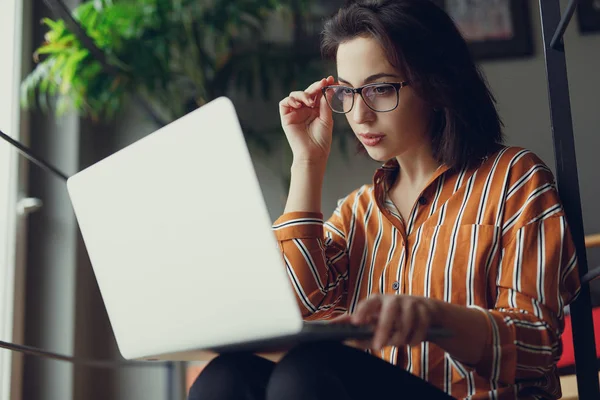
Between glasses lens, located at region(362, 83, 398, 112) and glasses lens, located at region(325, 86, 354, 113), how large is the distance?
27mm

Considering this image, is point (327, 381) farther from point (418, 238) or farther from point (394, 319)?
point (418, 238)

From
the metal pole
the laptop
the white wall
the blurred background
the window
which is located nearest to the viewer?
the laptop

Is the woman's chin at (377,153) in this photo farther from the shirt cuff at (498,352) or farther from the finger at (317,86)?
the shirt cuff at (498,352)

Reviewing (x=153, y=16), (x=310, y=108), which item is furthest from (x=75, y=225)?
(x=310, y=108)

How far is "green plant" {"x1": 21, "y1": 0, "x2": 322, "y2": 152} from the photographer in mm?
1856

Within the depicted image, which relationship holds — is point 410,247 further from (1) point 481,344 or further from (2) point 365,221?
(1) point 481,344

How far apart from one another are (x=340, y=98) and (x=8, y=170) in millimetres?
1170

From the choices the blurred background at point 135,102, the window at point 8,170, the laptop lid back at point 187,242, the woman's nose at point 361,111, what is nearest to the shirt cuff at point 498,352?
the laptop lid back at point 187,242

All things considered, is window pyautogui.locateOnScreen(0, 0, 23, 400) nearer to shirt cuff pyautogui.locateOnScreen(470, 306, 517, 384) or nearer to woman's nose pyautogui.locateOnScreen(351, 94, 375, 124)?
woman's nose pyautogui.locateOnScreen(351, 94, 375, 124)

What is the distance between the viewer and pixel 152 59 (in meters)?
1.93

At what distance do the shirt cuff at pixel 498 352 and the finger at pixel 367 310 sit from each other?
0.15 meters

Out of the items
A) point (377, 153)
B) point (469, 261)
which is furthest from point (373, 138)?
point (469, 261)

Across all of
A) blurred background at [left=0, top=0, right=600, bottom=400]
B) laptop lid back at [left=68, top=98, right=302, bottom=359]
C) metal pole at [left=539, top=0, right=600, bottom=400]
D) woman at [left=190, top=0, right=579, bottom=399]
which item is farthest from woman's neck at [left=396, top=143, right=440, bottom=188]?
blurred background at [left=0, top=0, right=600, bottom=400]

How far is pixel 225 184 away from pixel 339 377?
25 centimetres
